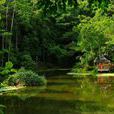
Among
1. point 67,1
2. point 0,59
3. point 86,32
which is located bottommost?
point 0,59

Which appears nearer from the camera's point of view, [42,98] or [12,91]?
[42,98]

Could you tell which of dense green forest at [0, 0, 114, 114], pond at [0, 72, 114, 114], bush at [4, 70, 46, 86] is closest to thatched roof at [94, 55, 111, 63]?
dense green forest at [0, 0, 114, 114]

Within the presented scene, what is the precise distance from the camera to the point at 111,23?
3638 centimetres

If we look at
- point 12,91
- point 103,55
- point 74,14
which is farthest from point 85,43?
point 12,91

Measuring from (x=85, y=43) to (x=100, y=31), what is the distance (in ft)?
7.77

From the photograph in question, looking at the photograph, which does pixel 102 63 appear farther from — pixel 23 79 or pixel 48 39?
pixel 23 79

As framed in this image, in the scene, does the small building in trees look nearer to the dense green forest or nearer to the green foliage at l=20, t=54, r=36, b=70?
the dense green forest

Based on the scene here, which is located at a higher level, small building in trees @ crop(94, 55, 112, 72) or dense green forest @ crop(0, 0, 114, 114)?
dense green forest @ crop(0, 0, 114, 114)

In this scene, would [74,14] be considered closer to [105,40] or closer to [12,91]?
[105,40]

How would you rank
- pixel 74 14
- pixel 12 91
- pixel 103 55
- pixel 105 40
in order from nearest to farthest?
pixel 12 91 < pixel 105 40 < pixel 103 55 < pixel 74 14

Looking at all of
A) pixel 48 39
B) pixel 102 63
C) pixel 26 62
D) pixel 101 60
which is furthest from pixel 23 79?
pixel 48 39

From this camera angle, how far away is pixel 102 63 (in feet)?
131

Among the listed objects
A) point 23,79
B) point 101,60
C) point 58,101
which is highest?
point 58,101

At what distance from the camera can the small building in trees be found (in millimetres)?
39500
